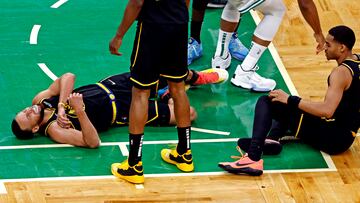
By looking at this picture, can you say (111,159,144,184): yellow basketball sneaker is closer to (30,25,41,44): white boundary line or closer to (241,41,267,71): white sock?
(241,41,267,71): white sock

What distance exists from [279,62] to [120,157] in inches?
83.5

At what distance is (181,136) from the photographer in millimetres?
6211

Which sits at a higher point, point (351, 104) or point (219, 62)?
point (351, 104)

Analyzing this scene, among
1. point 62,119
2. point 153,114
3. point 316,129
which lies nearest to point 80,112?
point 62,119

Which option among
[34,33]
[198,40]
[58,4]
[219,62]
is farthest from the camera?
[58,4]

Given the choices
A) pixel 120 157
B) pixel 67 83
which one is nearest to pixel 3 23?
pixel 67 83

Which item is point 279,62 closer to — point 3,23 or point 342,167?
point 342,167

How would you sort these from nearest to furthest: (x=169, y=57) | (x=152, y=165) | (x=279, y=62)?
(x=169, y=57)
(x=152, y=165)
(x=279, y=62)

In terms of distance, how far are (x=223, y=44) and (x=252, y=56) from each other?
0.34 meters

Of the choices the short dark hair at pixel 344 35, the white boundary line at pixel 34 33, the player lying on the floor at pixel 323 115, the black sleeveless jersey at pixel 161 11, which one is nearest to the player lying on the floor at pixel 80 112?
the player lying on the floor at pixel 323 115

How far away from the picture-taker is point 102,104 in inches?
264

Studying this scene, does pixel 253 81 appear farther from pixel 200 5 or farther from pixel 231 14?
pixel 200 5

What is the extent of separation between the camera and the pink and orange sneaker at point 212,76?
7426 millimetres

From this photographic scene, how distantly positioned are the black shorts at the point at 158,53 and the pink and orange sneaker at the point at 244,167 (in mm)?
730
